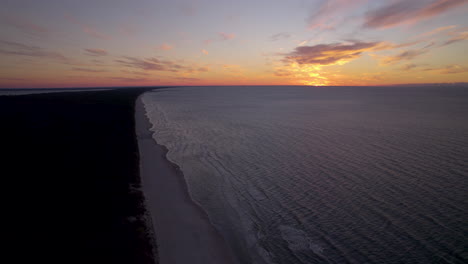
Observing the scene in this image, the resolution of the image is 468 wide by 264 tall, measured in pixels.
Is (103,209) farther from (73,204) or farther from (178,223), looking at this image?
(178,223)

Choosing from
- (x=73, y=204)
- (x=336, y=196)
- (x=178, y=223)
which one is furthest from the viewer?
(x=336, y=196)

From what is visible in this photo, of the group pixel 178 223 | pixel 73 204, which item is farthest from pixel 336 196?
pixel 73 204

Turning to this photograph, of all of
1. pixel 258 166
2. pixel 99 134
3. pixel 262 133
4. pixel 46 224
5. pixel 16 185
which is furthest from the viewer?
pixel 262 133

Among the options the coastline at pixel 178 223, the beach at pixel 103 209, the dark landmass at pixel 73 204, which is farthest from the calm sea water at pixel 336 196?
the dark landmass at pixel 73 204

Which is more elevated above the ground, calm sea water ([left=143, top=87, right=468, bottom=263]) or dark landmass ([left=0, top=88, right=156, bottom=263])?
dark landmass ([left=0, top=88, right=156, bottom=263])

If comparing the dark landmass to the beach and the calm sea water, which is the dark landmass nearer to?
the beach

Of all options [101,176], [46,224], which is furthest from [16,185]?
[46,224]

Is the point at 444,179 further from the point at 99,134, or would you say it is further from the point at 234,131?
the point at 99,134

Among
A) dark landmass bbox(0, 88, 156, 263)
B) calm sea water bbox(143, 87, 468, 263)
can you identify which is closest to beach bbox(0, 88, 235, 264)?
dark landmass bbox(0, 88, 156, 263)
